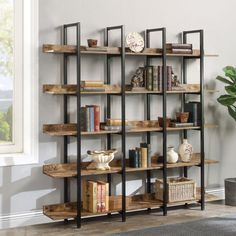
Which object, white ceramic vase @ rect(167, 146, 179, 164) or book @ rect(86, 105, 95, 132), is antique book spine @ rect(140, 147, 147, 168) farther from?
book @ rect(86, 105, 95, 132)

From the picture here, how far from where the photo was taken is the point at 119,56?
5.26m

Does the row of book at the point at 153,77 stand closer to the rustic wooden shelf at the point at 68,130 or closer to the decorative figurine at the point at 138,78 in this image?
the decorative figurine at the point at 138,78

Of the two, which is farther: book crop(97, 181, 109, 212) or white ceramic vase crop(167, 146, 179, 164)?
white ceramic vase crop(167, 146, 179, 164)

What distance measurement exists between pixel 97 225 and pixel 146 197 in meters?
0.70

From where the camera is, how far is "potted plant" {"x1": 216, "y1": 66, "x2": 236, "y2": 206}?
5.64m

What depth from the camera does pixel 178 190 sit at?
538 centimetres

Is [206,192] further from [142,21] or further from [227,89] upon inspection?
[142,21]

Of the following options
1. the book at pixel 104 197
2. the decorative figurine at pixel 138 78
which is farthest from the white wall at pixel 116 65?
the book at pixel 104 197

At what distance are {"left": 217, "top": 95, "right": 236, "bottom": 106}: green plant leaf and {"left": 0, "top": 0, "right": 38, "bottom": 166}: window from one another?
6.40 feet

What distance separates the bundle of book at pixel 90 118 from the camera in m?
4.89

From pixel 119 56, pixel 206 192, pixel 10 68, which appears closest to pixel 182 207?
pixel 206 192

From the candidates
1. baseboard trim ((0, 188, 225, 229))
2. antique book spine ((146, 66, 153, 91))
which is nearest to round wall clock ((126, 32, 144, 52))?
antique book spine ((146, 66, 153, 91))

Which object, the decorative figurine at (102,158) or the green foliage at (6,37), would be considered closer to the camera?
the green foliage at (6,37)

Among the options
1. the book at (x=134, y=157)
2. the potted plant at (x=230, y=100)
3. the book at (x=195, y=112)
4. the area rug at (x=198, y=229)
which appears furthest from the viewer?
the potted plant at (x=230, y=100)
